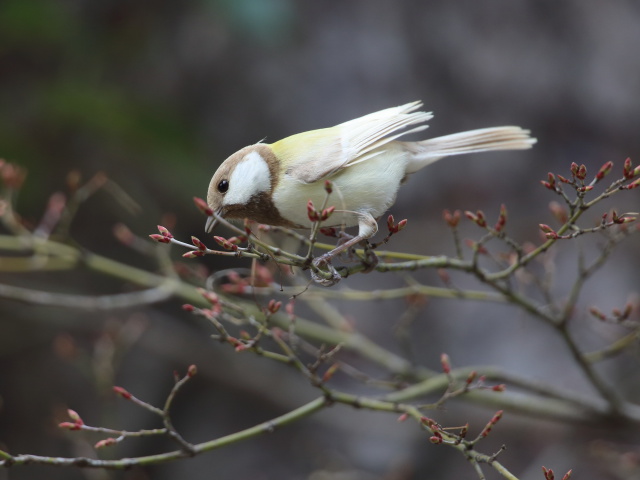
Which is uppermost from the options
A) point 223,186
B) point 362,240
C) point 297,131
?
point 223,186

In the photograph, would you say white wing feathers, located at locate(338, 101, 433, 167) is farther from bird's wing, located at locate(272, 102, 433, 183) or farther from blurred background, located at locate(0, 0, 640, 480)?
blurred background, located at locate(0, 0, 640, 480)

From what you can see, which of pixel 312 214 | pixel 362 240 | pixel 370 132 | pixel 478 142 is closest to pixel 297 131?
pixel 478 142

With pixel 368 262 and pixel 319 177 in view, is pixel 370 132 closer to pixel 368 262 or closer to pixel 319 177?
pixel 319 177

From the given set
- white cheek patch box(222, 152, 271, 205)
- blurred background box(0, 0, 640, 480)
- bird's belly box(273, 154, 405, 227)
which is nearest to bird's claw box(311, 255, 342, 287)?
bird's belly box(273, 154, 405, 227)

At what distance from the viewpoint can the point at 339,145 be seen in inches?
60.6

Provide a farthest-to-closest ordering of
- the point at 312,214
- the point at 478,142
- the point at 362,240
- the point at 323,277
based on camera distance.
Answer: the point at 478,142 → the point at 362,240 → the point at 323,277 → the point at 312,214

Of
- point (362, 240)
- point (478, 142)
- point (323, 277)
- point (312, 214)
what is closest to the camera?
point (312, 214)

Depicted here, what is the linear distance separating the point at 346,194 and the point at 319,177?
2.9 inches

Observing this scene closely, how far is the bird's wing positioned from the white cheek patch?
5cm

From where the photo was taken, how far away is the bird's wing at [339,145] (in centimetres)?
149

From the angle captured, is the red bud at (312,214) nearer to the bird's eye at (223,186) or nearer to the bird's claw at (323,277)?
the bird's claw at (323,277)

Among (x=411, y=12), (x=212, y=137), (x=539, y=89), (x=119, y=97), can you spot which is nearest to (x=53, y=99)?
(x=119, y=97)

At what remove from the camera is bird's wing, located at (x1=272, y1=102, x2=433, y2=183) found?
4.89 feet

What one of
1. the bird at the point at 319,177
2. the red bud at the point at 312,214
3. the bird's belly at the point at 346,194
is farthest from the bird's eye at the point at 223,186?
the red bud at the point at 312,214
